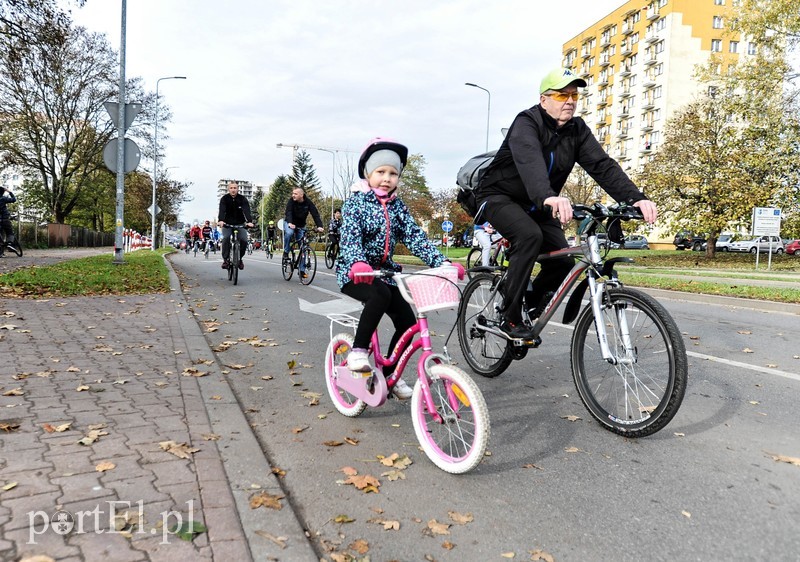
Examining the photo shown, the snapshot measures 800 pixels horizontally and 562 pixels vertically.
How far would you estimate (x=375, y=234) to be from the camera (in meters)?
3.67

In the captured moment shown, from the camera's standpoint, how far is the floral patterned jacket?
354 cm

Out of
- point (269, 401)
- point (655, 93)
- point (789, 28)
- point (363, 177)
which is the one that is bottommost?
point (269, 401)

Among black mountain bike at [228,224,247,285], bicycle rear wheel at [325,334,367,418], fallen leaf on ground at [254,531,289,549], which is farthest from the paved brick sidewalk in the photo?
black mountain bike at [228,224,247,285]

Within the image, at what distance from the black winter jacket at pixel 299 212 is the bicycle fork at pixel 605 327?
9.86 m

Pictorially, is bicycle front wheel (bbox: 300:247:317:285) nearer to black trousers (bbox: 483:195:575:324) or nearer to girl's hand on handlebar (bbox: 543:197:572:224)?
black trousers (bbox: 483:195:575:324)

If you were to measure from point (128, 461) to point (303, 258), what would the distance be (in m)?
9.99

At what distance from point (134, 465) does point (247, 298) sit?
7438mm

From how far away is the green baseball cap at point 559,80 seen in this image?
12.8ft

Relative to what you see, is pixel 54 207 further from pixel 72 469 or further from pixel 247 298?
pixel 72 469

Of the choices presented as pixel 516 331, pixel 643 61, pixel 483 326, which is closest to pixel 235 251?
pixel 483 326

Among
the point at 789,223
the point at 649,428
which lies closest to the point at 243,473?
the point at 649,428

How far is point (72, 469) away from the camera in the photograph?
2.84m

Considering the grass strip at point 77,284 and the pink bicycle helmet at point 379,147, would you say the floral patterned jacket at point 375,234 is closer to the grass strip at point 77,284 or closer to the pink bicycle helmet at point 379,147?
the pink bicycle helmet at point 379,147

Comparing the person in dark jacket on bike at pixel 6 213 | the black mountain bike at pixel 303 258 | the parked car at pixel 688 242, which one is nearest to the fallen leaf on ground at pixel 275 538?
the black mountain bike at pixel 303 258
